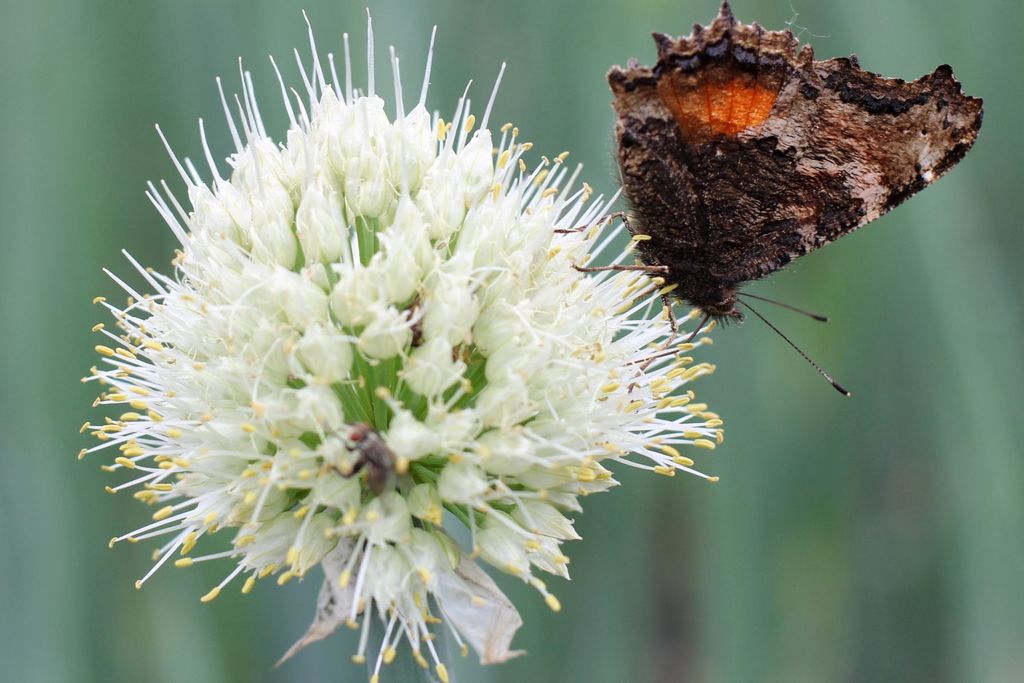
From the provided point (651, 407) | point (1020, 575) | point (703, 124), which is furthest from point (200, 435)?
point (1020, 575)

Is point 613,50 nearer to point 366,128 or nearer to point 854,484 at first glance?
point 366,128

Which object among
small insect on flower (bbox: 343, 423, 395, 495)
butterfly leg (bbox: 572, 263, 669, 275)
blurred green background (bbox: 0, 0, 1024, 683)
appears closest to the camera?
small insect on flower (bbox: 343, 423, 395, 495)

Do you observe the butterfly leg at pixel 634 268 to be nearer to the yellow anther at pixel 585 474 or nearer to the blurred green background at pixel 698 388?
the blurred green background at pixel 698 388

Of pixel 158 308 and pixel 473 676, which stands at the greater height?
pixel 158 308

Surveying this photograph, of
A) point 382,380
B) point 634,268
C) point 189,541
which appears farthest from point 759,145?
point 189,541

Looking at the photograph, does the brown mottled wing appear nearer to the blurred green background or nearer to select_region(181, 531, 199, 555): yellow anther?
the blurred green background

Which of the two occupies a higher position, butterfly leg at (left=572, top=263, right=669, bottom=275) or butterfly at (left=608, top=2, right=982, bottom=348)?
butterfly at (left=608, top=2, right=982, bottom=348)

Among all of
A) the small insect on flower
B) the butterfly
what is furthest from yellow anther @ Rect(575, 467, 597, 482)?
the butterfly
